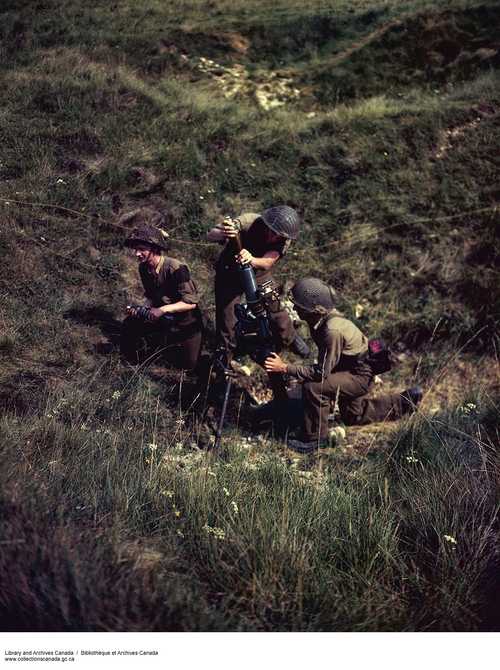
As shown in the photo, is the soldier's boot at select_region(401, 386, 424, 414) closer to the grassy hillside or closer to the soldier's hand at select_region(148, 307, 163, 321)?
the grassy hillside

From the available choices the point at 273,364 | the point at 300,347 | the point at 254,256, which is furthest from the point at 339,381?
the point at 254,256

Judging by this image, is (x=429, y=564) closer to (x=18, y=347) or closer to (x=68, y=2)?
(x=18, y=347)

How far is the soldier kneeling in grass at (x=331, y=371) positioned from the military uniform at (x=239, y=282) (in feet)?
1.37

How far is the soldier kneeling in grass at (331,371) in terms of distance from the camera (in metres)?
4.86

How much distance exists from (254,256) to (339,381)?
1.41m

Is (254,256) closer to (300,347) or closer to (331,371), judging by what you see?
(300,347)

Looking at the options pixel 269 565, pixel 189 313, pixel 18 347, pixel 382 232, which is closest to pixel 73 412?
pixel 18 347

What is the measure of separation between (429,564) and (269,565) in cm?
92

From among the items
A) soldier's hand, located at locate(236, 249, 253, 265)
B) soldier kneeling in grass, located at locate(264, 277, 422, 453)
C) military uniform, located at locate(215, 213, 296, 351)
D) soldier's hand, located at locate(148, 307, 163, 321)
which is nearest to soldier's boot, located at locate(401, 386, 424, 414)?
soldier kneeling in grass, located at locate(264, 277, 422, 453)

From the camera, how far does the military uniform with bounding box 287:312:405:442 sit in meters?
4.93

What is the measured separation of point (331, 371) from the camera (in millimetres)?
5328

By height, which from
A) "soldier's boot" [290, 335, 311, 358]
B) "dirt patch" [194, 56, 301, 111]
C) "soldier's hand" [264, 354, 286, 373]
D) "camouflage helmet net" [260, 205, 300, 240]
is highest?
"dirt patch" [194, 56, 301, 111]

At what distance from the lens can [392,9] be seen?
12086 millimetres

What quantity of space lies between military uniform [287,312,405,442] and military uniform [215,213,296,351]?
537 millimetres
